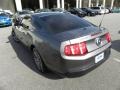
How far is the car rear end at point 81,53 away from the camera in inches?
110

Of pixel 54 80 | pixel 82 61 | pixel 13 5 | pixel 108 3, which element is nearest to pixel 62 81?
pixel 54 80

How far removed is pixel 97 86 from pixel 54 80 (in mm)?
1009

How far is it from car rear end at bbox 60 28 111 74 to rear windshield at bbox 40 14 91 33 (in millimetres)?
739

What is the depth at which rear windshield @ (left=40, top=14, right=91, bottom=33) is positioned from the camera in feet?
11.8

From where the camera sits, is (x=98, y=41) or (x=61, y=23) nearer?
(x=98, y=41)

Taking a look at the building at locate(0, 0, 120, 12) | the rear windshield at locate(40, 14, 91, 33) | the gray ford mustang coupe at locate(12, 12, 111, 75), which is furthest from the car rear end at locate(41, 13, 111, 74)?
the building at locate(0, 0, 120, 12)

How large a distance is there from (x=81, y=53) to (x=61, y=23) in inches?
52.2

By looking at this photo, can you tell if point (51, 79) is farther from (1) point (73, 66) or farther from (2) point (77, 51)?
(2) point (77, 51)

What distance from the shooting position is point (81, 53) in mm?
2844

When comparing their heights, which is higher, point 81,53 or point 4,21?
point 81,53

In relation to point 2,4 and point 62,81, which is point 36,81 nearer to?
point 62,81

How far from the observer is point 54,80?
11.4 ft

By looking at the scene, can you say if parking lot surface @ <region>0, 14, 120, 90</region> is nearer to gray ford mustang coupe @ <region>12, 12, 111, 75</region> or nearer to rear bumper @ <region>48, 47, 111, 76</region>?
gray ford mustang coupe @ <region>12, 12, 111, 75</region>

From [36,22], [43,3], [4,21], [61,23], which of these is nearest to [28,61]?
[36,22]
